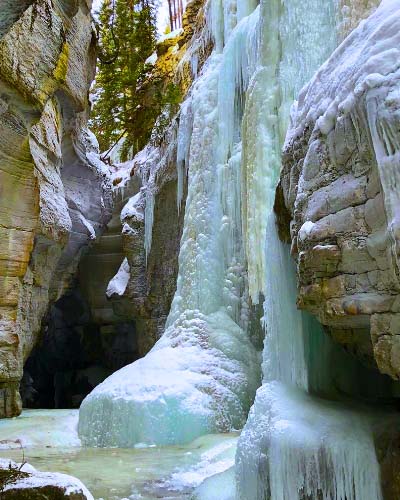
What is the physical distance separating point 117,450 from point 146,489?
2.38m

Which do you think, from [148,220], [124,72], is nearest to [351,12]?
[148,220]

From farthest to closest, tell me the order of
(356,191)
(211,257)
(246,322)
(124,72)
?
(124,72)
(211,257)
(246,322)
(356,191)

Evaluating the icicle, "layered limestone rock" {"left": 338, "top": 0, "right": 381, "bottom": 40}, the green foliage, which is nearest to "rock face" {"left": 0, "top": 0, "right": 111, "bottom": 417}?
the green foliage

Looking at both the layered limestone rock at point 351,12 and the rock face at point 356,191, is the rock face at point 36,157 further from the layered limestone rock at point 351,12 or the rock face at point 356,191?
the rock face at point 356,191

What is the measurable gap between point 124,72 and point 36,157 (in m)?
4.36

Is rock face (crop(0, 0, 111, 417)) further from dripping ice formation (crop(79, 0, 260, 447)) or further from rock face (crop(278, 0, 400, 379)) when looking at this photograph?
rock face (crop(278, 0, 400, 379))

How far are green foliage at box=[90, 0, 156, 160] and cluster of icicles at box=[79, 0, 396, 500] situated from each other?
6.48ft

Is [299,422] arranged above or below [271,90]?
below

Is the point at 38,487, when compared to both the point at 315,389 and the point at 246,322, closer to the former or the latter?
the point at 315,389

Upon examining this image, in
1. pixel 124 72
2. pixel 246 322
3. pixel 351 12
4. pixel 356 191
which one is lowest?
pixel 356 191

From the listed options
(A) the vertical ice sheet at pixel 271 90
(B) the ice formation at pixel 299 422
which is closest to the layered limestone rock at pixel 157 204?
(A) the vertical ice sheet at pixel 271 90

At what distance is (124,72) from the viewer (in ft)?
44.0

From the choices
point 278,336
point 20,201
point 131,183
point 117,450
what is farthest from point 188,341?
point 131,183

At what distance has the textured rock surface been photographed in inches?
91.8
